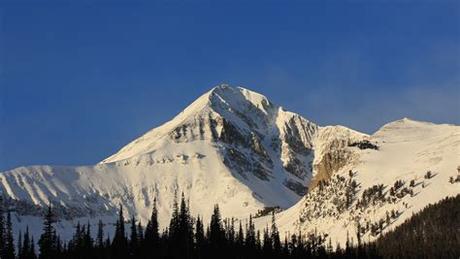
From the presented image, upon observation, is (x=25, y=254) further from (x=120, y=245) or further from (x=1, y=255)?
(x=120, y=245)

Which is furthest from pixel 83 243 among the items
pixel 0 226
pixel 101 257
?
pixel 0 226

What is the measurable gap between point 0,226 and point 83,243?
1901cm

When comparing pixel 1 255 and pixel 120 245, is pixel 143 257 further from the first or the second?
pixel 1 255

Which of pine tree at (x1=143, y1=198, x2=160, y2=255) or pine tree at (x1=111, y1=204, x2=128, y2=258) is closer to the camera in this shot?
pine tree at (x1=111, y1=204, x2=128, y2=258)

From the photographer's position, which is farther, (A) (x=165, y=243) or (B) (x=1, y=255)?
(A) (x=165, y=243)

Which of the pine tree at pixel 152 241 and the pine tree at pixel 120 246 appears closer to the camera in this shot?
the pine tree at pixel 120 246

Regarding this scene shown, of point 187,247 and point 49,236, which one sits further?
point 187,247

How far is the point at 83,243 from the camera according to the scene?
190m

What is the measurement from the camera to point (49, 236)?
17725cm

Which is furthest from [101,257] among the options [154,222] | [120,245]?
[154,222]

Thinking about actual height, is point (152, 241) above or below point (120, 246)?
above

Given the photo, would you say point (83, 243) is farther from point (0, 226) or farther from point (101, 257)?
point (0, 226)

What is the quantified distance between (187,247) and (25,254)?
31.7 metres

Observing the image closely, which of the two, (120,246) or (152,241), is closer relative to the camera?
(120,246)
